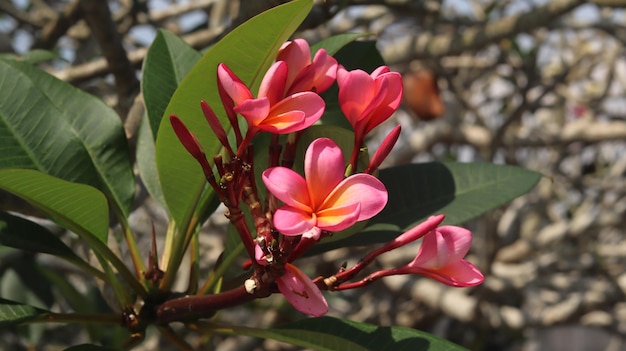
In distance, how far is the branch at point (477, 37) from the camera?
187 centimetres

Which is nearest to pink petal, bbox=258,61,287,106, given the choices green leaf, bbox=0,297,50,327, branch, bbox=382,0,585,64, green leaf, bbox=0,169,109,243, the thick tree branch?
green leaf, bbox=0,169,109,243

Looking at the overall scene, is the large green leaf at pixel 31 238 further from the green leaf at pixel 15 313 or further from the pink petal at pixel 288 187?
the pink petal at pixel 288 187

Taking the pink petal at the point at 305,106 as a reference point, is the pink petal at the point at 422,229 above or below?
below

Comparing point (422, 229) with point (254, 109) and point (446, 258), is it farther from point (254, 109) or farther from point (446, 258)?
point (254, 109)

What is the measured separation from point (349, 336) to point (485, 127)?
2.45m

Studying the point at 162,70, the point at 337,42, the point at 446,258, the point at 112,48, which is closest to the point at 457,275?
the point at 446,258

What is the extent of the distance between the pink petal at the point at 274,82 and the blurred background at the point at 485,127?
1.38 ft

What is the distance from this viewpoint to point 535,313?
96.4 inches

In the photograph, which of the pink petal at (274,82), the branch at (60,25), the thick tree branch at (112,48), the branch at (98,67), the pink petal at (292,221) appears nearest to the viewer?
the pink petal at (292,221)

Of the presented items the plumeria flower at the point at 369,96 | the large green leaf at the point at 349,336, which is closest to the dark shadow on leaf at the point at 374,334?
the large green leaf at the point at 349,336

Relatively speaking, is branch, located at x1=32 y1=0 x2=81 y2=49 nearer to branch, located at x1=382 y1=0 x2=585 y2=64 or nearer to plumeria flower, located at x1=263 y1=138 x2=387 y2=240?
branch, located at x1=382 y1=0 x2=585 y2=64

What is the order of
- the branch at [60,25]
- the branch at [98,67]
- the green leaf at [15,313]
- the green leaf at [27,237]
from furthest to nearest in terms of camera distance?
the branch at [60,25] → the branch at [98,67] → the green leaf at [27,237] → the green leaf at [15,313]

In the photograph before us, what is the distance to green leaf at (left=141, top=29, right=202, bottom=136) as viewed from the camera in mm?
887

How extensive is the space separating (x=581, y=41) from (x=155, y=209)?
99.2 inches
